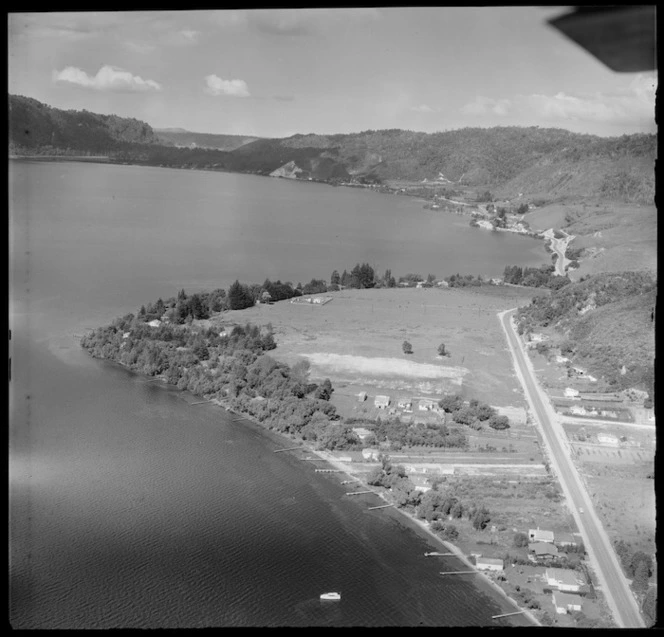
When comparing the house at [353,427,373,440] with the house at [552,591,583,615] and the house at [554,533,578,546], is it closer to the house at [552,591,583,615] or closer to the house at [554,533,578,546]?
the house at [554,533,578,546]

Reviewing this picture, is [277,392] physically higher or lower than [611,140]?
lower

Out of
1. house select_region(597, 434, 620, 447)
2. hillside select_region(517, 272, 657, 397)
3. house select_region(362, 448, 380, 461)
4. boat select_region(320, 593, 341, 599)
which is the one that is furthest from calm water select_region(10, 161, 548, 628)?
hillside select_region(517, 272, 657, 397)

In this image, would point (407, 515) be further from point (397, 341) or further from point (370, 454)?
point (397, 341)

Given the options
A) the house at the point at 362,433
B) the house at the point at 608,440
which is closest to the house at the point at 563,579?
the house at the point at 608,440

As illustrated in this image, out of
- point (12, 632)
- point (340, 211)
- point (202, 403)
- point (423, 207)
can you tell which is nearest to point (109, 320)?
point (202, 403)

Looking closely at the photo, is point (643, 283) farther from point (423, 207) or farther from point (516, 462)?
point (423, 207)

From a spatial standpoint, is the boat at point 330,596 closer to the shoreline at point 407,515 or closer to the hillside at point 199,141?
the shoreline at point 407,515
